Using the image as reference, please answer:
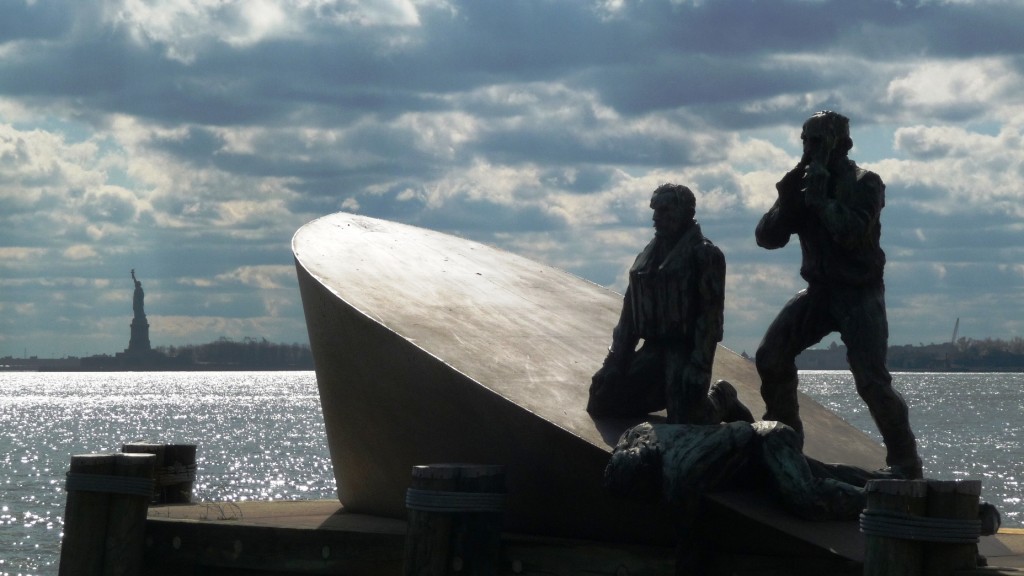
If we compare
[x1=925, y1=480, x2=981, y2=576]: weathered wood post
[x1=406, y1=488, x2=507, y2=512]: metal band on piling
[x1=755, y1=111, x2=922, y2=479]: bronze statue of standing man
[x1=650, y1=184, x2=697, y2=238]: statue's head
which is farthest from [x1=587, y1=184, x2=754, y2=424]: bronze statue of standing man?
[x1=925, y1=480, x2=981, y2=576]: weathered wood post

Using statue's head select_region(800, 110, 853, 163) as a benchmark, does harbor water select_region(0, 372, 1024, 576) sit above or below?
below

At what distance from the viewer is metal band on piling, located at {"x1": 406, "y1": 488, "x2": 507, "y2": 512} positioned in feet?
26.4

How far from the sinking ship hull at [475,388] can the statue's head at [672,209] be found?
1.25 meters

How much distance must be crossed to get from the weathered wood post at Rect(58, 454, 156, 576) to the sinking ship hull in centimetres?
162

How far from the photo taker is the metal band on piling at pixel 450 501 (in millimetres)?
8055

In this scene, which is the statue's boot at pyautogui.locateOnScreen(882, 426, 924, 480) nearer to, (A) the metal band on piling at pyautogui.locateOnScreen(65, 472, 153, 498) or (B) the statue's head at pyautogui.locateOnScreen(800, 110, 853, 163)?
(B) the statue's head at pyautogui.locateOnScreen(800, 110, 853, 163)

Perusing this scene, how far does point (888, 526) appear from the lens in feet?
22.1

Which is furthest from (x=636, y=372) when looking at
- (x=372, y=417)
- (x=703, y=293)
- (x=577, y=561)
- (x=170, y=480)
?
(x=170, y=480)

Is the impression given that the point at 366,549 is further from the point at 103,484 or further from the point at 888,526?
the point at 888,526

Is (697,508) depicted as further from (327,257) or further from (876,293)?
(327,257)

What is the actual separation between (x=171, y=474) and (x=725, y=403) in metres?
4.76

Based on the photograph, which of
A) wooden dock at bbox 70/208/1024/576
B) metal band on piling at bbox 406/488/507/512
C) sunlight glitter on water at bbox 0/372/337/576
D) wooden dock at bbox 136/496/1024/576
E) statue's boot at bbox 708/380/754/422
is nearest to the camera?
wooden dock at bbox 136/496/1024/576

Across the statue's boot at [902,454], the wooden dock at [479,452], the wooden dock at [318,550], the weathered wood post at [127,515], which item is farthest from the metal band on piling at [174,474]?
the statue's boot at [902,454]

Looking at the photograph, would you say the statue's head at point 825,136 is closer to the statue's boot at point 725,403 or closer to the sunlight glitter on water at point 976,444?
the statue's boot at point 725,403
